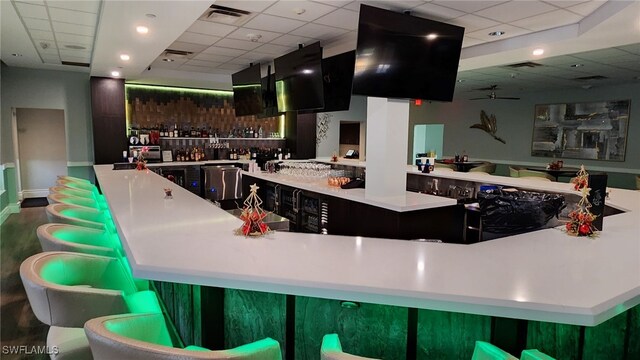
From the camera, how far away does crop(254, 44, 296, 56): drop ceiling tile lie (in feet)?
18.6

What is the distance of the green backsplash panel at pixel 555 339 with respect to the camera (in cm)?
153

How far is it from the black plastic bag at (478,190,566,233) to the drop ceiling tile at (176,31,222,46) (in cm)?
429

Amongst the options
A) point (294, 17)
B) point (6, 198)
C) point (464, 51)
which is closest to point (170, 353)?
point (294, 17)

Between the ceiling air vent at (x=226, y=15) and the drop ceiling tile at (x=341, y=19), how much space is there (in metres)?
0.84

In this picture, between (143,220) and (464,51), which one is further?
(464,51)

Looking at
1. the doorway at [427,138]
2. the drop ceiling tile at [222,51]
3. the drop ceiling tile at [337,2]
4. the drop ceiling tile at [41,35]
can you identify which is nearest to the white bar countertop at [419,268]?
the drop ceiling tile at [337,2]

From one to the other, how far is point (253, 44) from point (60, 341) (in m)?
4.70

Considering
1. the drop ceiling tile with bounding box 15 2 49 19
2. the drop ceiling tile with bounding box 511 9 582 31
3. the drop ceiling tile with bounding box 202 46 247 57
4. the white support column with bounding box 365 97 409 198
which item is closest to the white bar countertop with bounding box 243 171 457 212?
the white support column with bounding box 365 97 409 198

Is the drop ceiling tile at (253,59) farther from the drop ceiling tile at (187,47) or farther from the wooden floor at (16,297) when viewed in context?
the wooden floor at (16,297)

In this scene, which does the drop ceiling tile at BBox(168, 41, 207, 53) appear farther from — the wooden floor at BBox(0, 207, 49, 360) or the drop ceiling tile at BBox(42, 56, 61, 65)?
the wooden floor at BBox(0, 207, 49, 360)

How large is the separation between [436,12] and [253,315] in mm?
3684

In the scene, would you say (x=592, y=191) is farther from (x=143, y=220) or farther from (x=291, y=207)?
(x=291, y=207)

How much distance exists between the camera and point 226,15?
425 centimetres

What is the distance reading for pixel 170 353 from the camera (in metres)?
0.96
